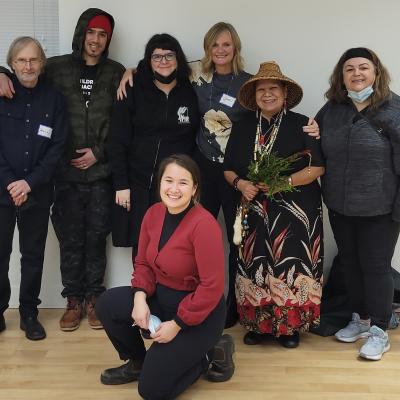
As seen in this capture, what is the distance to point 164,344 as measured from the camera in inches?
→ 95.7

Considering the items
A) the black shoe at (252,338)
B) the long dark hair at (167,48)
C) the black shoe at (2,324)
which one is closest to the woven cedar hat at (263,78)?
the long dark hair at (167,48)

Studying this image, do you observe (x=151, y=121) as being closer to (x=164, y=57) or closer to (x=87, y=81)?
(x=164, y=57)

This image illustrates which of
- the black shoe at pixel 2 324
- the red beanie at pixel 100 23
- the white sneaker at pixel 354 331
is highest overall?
the red beanie at pixel 100 23

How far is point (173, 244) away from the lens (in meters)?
2.49

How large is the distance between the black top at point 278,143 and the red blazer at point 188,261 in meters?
0.64

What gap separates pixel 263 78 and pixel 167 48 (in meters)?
0.59

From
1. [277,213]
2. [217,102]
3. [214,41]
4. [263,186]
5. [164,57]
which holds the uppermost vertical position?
[214,41]

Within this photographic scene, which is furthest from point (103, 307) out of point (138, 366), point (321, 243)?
point (321, 243)

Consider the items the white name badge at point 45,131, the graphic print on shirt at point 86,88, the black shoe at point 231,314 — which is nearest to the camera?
the white name badge at point 45,131

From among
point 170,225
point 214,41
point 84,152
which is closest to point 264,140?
point 214,41

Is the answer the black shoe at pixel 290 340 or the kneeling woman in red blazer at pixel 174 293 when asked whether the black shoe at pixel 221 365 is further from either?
the black shoe at pixel 290 340

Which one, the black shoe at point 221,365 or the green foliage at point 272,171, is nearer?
the black shoe at point 221,365

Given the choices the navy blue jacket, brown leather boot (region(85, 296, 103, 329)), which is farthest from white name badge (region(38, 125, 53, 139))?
brown leather boot (region(85, 296, 103, 329))

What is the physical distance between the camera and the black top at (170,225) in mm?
2543
